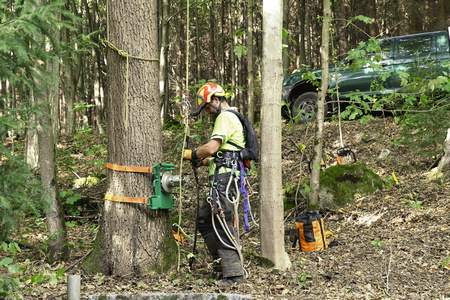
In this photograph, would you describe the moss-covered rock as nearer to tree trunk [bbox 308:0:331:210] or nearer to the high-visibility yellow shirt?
tree trunk [bbox 308:0:331:210]

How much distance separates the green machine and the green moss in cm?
375

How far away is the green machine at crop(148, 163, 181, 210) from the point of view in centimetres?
617

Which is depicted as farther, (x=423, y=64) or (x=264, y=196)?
(x=423, y=64)

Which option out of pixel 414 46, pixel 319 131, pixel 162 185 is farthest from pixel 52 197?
pixel 414 46

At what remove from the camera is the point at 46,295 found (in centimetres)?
553

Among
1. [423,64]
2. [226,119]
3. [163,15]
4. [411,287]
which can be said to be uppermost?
[163,15]

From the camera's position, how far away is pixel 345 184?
9625 millimetres

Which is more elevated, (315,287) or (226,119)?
(226,119)

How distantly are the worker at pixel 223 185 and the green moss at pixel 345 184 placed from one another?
341cm

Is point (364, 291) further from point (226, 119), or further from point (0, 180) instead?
point (0, 180)

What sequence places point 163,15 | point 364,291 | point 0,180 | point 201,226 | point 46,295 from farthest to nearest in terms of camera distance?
point 163,15 → point 201,226 → point 364,291 → point 46,295 → point 0,180

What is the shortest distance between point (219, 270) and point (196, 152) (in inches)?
50.8

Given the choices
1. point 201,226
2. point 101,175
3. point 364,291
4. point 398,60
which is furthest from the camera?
point 398,60

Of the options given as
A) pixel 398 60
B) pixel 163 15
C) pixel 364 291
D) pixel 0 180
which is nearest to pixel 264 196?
pixel 364 291
